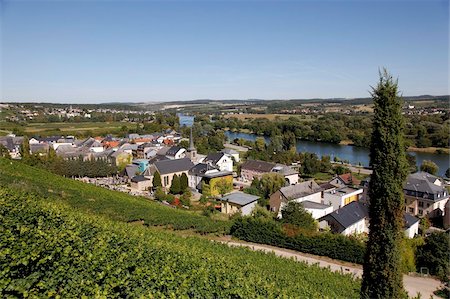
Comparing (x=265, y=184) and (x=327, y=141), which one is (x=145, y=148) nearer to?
(x=265, y=184)

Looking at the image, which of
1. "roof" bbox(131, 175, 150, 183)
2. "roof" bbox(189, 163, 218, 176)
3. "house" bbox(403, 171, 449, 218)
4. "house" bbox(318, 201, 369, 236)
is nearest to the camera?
"house" bbox(318, 201, 369, 236)

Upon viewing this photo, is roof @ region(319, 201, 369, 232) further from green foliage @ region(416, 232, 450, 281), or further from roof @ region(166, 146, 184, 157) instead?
roof @ region(166, 146, 184, 157)

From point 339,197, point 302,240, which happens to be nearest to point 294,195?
point 339,197

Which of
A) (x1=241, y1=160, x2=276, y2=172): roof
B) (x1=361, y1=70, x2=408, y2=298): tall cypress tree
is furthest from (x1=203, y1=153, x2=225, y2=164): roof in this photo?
(x1=361, y1=70, x2=408, y2=298): tall cypress tree

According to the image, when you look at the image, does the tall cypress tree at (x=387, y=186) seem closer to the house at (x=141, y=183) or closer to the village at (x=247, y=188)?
the village at (x=247, y=188)

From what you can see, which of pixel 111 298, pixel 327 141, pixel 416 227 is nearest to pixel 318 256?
pixel 416 227
